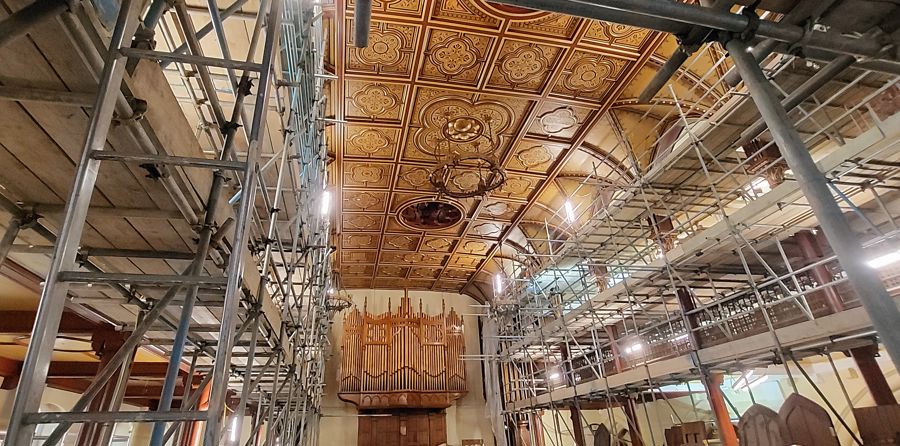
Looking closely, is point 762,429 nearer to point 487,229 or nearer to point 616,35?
point 616,35

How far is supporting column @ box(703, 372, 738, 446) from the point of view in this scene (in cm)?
525

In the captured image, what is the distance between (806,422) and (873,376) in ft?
7.23

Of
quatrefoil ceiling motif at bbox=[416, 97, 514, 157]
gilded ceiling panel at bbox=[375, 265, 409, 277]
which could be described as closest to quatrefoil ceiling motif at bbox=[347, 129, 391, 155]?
quatrefoil ceiling motif at bbox=[416, 97, 514, 157]

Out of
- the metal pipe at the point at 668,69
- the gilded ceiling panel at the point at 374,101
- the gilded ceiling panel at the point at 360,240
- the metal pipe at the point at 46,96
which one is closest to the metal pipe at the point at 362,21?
the metal pipe at the point at 46,96

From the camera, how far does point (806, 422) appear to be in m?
4.01

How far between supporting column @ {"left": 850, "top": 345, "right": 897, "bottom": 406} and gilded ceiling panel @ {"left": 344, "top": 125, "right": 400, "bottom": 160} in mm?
7092

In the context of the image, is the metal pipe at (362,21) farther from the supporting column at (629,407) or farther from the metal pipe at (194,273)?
the supporting column at (629,407)

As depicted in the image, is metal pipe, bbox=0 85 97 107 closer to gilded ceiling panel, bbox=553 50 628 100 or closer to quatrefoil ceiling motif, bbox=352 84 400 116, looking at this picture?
quatrefoil ceiling motif, bbox=352 84 400 116

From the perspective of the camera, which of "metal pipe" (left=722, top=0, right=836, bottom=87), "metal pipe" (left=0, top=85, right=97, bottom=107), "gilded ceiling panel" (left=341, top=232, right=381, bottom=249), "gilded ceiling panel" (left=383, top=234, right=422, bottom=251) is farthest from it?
"gilded ceiling panel" (left=383, top=234, right=422, bottom=251)

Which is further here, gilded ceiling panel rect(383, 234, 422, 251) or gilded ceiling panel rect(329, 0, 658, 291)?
gilded ceiling panel rect(383, 234, 422, 251)

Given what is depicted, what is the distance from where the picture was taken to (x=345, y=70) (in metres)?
6.25

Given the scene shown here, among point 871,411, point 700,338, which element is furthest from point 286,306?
point 871,411

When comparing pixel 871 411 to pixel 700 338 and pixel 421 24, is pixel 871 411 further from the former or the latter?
pixel 421 24

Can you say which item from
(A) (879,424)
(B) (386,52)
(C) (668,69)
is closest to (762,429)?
(A) (879,424)
